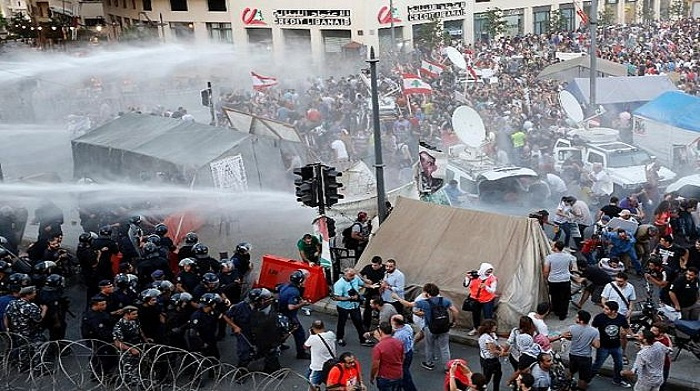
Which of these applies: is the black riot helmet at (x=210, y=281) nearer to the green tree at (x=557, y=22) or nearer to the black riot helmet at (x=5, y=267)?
the black riot helmet at (x=5, y=267)

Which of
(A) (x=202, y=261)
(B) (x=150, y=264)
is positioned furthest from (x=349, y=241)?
(B) (x=150, y=264)

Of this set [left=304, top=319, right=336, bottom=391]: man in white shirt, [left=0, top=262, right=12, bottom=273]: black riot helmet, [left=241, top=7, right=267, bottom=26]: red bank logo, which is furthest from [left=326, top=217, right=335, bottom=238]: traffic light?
[left=241, top=7, right=267, bottom=26]: red bank logo

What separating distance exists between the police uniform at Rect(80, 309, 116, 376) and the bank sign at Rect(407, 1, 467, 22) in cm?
3581

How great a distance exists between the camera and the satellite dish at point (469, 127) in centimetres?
1816

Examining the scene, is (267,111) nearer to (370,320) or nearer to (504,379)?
(370,320)

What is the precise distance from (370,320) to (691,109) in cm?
1189

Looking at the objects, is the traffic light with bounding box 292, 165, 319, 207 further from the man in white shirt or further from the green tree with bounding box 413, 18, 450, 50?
the green tree with bounding box 413, 18, 450, 50

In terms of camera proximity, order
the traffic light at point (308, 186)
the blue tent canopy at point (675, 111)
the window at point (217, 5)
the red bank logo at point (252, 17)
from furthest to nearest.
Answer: the window at point (217, 5), the red bank logo at point (252, 17), the blue tent canopy at point (675, 111), the traffic light at point (308, 186)

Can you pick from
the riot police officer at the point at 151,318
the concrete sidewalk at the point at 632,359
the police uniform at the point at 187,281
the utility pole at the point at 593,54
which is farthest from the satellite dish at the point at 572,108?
the riot police officer at the point at 151,318

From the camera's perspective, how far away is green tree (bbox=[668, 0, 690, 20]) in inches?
2173

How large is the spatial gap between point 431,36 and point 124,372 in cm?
3417

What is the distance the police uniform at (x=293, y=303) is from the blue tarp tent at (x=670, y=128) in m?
11.3

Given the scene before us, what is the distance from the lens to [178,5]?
5022 cm

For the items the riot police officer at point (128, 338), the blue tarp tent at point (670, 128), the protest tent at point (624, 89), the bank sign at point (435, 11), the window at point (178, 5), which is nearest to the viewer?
the riot police officer at point (128, 338)
